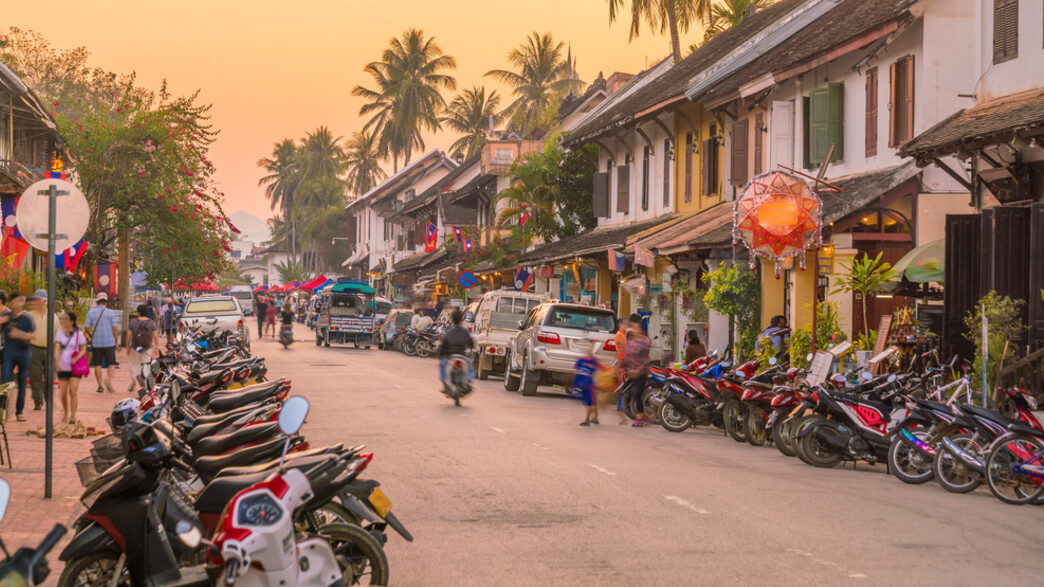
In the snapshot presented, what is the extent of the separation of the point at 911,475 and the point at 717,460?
2.30 metres

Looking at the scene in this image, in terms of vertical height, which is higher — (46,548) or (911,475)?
(46,548)

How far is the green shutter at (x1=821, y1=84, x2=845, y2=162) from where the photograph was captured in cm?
2138

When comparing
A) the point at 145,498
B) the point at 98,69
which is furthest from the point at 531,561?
the point at 98,69

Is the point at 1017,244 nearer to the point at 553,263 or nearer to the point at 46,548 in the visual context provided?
the point at 46,548

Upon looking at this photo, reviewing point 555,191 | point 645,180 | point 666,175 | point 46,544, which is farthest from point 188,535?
point 555,191

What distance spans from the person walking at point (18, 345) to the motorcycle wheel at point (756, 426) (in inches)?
403

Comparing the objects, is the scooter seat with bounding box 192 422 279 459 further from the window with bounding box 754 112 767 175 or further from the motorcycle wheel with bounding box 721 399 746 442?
the window with bounding box 754 112 767 175

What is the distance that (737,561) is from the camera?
7.72m

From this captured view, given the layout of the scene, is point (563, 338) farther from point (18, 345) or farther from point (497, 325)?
point (18, 345)

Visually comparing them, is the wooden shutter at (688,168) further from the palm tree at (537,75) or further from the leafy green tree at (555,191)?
the palm tree at (537,75)

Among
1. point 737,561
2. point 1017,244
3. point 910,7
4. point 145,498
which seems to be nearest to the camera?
point 145,498

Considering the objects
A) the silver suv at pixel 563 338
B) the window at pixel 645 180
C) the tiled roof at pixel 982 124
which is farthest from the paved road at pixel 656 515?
the window at pixel 645 180

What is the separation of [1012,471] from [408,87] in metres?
66.4

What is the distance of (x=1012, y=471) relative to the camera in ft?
36.7
